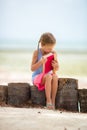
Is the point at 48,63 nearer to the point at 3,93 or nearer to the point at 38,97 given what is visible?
the point at 38,97

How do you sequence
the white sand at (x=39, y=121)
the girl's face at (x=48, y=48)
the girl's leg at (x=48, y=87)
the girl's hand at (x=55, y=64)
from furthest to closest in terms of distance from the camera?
the girl's face at (x=48, y=48)
the girl's hand at (x=55, y=64)
the girl's leg at (x=48, y=87)
the white sand at (x=39, y=121)

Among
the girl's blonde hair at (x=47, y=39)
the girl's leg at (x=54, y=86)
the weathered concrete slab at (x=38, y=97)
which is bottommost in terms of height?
the weathered concrete slab at (x=38, y=97)

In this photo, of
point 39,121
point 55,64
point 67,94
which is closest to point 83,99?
point 67,94

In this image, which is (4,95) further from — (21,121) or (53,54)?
(21,121)

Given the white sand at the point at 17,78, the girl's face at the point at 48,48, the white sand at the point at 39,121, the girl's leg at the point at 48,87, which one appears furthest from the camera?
→ the white sand at the point at 17,78

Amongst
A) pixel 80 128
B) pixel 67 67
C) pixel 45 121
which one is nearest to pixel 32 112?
pixel 45 121

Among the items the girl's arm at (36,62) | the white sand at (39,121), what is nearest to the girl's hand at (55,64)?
the girl's arm at (36,62)

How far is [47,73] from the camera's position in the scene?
3.97m

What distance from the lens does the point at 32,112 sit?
331cm

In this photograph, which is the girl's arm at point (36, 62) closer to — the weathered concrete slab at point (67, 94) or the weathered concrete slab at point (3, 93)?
the weathered concrete slab at point (67, 94)

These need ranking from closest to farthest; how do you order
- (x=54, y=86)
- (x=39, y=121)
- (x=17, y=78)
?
(x=39, y=121), (x=54, y=86), (x=17, y=78)

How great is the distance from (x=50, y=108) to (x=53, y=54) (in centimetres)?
56

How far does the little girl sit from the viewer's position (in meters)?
3.81

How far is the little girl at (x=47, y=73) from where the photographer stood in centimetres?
381
